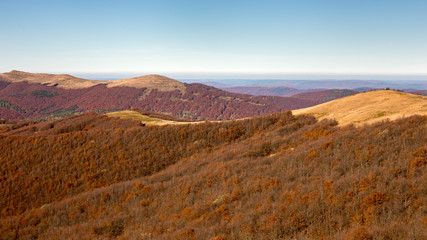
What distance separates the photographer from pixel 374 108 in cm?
2272

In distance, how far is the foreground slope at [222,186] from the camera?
729 centimetres

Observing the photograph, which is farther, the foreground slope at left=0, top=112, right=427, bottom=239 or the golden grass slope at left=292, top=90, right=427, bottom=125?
the golden grass slope at left=292, top=90, right=427, bottom=125

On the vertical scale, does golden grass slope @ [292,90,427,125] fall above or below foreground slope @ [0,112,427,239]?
above

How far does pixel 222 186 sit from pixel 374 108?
19903mm

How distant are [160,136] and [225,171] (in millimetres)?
13840

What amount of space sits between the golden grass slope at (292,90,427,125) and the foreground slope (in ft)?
7.76

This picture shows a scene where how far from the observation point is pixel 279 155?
15336 mm

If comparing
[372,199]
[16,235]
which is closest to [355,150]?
[372,199]

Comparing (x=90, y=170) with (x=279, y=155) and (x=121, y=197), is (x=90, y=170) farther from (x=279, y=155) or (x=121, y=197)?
(x=279, y=155)

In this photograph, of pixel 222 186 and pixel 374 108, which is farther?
pixel 374 108

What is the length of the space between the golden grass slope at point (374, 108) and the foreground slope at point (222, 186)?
7.76ft

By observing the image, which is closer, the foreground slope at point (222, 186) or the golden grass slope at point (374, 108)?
the foreground slope at point (222, 186)

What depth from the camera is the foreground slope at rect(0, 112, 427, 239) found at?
7.29 metres

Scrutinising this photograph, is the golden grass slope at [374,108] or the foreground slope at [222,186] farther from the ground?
the golden grass slope at [374,108]
